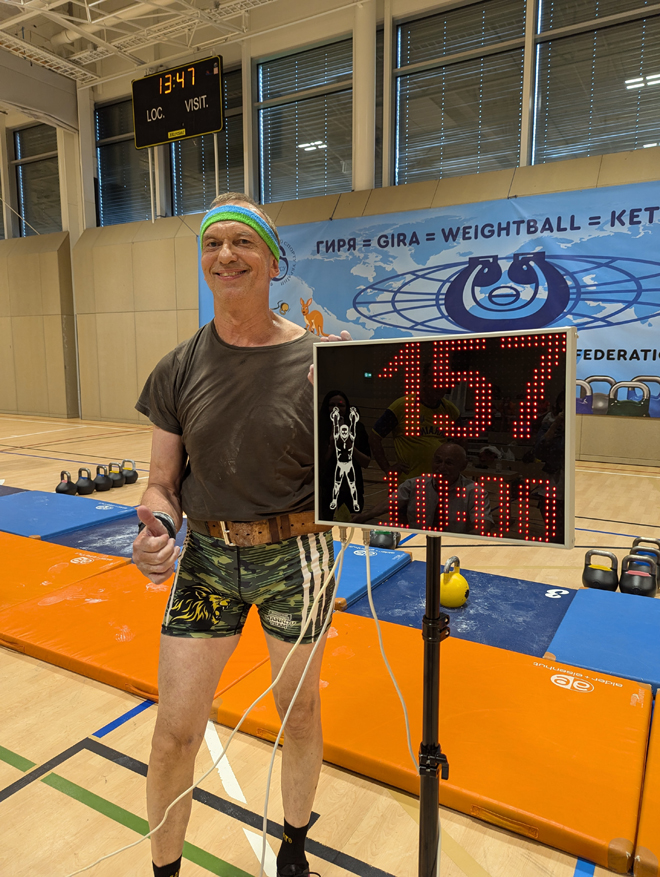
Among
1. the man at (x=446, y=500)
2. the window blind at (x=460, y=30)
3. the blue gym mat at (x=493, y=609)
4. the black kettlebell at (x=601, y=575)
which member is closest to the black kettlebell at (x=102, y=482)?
the blue gym mat at (x=493, y=609)

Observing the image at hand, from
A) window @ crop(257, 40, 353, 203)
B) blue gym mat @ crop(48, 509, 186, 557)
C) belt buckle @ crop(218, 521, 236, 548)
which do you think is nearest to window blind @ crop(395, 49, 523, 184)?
window @ crop(257, 40, 353, 203)

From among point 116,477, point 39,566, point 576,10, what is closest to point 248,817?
point 39,566

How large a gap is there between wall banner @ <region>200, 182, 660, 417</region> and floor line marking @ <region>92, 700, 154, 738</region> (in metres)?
6.20

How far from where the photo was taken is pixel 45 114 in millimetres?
10531

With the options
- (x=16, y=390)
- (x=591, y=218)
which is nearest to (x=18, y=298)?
(x=16, y=390)

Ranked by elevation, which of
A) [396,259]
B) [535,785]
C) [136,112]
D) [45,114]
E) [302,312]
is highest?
[45,114]

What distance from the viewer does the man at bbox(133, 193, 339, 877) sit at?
128 centimetres

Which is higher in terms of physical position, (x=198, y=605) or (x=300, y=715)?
(x=198, y=605)

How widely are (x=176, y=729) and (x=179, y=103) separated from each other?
7135 millimetres

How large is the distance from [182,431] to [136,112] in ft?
23.0

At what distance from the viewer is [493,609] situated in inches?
120

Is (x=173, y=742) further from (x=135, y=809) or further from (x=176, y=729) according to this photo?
(x=135, y=809)

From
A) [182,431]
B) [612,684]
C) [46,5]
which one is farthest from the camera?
[46,5]

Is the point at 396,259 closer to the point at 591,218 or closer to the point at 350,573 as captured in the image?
the point at 591,218
